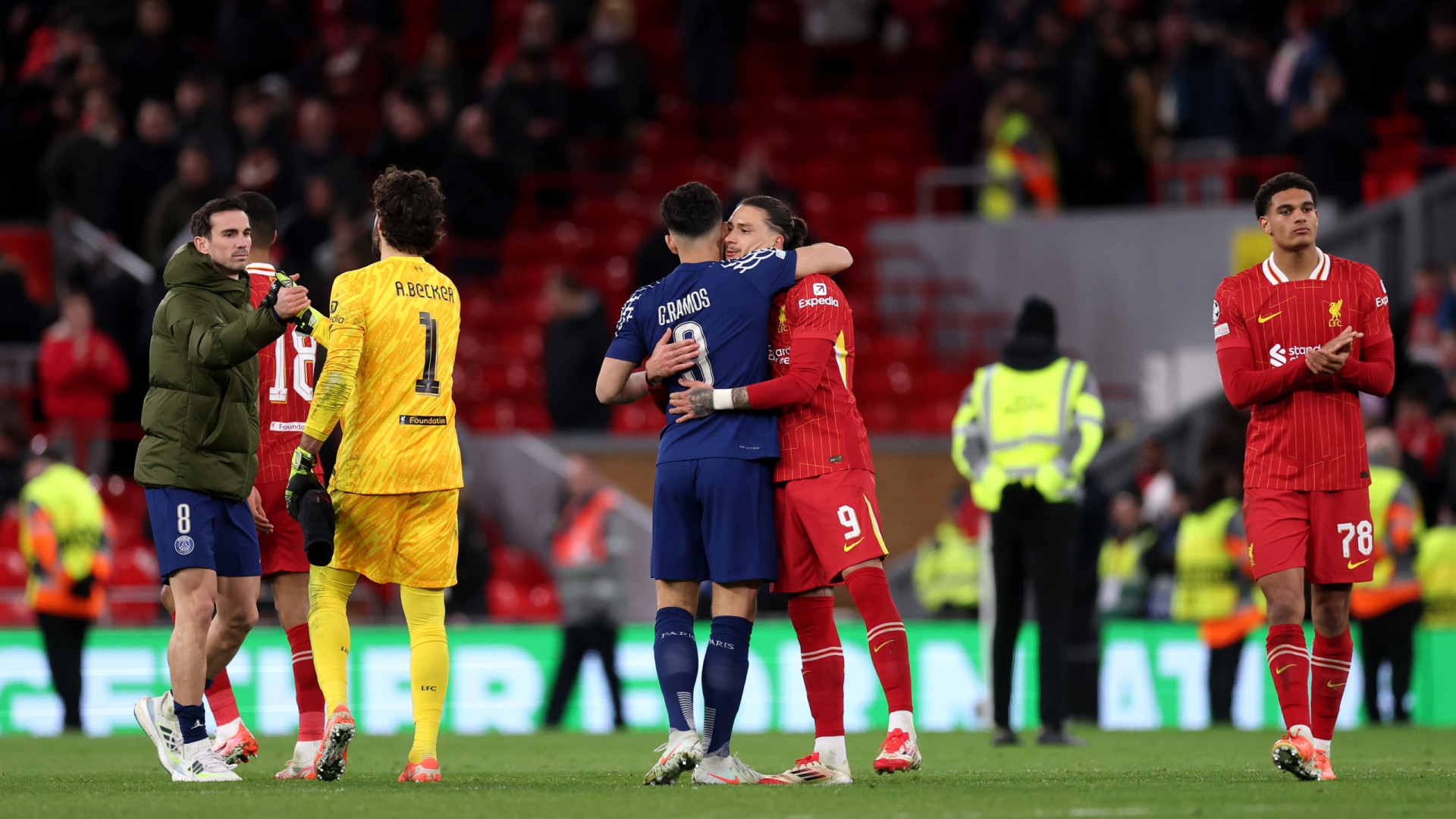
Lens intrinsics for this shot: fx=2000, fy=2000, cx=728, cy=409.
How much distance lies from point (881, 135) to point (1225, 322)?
1547 cm

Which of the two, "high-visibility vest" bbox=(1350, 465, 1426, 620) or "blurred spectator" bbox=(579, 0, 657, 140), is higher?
"blurred spectator" bbox=(579, 0, 657, 140)

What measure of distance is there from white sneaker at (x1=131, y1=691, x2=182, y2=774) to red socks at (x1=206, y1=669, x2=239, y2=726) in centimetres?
50

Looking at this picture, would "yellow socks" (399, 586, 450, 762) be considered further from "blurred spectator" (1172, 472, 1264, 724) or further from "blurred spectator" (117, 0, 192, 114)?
"blurred spectator" (117, 0, 192, 114)

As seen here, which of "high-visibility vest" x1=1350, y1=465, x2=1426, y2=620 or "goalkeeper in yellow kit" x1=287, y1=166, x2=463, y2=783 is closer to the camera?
"goalkeeper in yellow kit" x1=287, y1=166, x2=463, y2=783

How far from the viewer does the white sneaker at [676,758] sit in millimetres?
7461

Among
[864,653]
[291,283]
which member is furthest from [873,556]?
[864,653]

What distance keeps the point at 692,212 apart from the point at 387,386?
138cm

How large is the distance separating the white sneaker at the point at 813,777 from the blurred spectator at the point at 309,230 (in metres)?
12.0

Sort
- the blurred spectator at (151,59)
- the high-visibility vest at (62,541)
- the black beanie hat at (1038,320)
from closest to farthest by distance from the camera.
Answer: the black beanie hat at (1038,320), the high-visibility vest at (62,541), the blurred spectator at (151,59)

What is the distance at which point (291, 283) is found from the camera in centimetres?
762

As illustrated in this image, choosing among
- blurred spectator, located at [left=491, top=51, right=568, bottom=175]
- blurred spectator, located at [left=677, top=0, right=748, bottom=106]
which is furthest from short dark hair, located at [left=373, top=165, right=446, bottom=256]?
blurred spectator, located at [left=677, top=0, right=748, bottom=106]

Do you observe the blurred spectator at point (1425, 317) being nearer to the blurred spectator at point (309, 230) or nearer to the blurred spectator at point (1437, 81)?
the blurred spectator at point (1437, 81)

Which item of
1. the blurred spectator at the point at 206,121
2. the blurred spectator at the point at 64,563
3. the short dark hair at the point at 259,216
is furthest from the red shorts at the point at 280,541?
the blurred spectator at the point at 206,121

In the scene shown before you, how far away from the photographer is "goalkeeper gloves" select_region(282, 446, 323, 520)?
7.54 m
